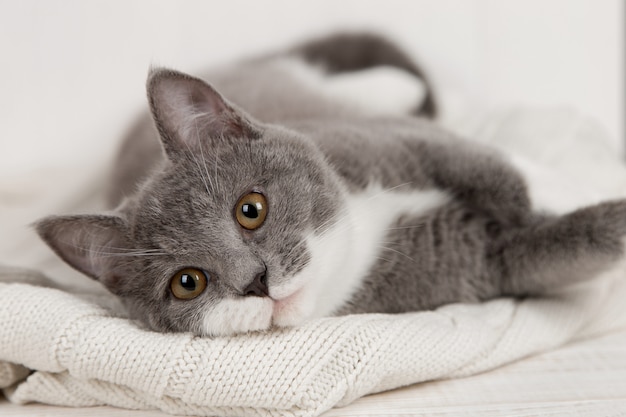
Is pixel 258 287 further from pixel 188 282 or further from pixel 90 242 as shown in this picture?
pixel 90 242

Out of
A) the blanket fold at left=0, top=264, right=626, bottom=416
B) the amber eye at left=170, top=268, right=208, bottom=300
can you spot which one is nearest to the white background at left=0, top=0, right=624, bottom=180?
the blanket fold at left=0, top=264, right=626, bottom=416

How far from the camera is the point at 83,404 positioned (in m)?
1.37

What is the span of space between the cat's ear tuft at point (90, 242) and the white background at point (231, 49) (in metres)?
1.10

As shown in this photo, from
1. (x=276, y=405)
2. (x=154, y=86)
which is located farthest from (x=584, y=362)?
(x=154, y=86)

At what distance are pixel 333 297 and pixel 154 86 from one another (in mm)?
605

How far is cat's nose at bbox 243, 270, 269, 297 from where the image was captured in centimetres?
123

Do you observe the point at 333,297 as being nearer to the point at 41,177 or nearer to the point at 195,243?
the point at 195,243

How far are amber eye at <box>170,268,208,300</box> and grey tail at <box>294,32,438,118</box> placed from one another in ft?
5.44

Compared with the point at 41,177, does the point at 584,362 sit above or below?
below

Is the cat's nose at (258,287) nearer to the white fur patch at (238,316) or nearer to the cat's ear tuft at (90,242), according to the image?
the white fur patch at (238,316)

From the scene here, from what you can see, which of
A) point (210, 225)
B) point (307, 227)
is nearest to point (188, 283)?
point (210, 225)

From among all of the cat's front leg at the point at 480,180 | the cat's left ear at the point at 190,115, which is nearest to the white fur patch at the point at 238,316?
the cat's left ear at the point at 190,115

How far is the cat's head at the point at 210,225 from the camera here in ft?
4.12

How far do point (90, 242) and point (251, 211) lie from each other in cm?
38
